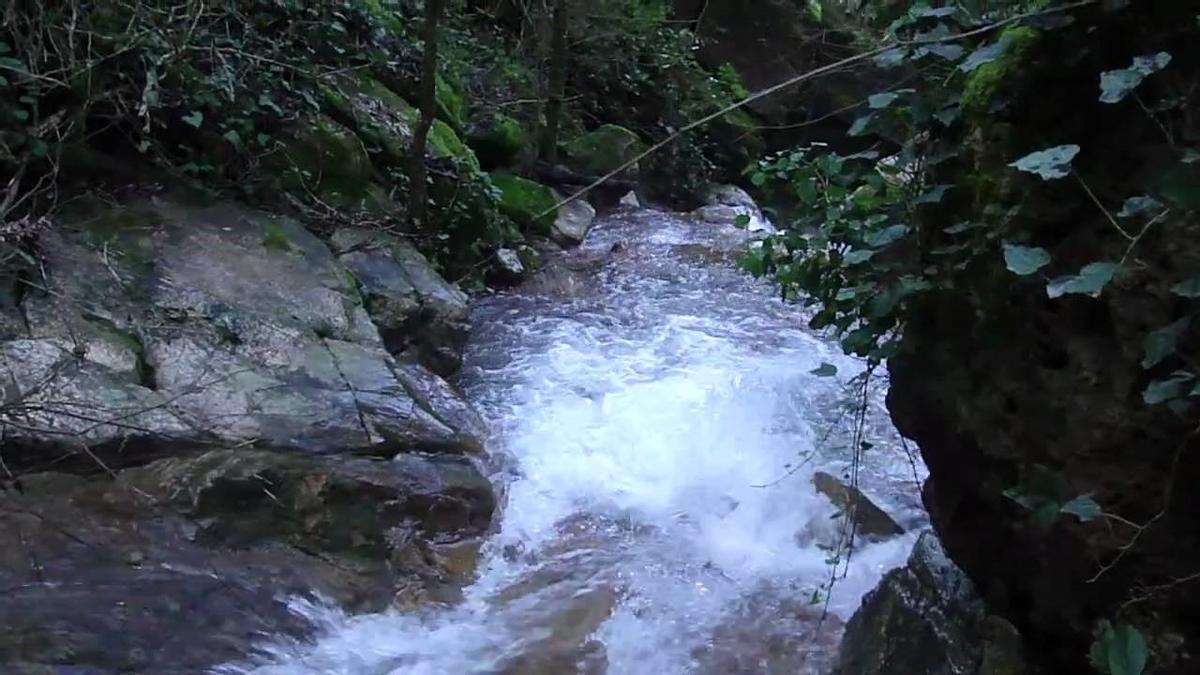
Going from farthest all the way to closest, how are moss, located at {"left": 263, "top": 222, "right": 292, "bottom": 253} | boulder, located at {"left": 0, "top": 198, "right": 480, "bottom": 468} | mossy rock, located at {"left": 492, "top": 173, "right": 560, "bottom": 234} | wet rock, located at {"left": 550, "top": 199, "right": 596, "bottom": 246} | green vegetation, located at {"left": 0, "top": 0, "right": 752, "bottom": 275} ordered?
wet rock, located at {"left": 550, "top": 199, "right": 596, "bottom": 246} → mossy rock, located at {"left": 492, "top": 173, "right": 560, "bottom": 234} → moss, located at {"left": 263, "top": 222, "right": 292, "bottom": 253} → green vegetation, located at {"left": 0, "top": 0, "right": 752, "bottom": 275} → boulder, located at {"left": 0, "top": 198, "right": 480, "bottom": 468}

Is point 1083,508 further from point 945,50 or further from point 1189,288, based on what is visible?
point 945,50

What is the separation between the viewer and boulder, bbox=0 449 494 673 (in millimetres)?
3344

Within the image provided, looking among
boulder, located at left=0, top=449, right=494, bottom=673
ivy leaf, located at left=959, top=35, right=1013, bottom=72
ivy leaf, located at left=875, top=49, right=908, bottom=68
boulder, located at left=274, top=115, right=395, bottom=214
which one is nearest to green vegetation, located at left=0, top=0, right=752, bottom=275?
boulder, located at left=274, top=115, right=395, bottom=214

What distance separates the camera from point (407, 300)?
19.9 feet

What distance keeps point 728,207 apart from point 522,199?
12.1 feet

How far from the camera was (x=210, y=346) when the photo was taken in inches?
185

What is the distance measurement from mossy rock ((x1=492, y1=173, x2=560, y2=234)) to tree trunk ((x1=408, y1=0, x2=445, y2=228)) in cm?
172

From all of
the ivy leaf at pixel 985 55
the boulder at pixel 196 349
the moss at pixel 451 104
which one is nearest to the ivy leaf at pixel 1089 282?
the ivy leaf at pixel 985 55

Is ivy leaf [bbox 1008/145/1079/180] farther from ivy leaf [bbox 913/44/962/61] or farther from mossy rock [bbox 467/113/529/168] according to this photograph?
mossy rock [bbox 467/113/529/168]

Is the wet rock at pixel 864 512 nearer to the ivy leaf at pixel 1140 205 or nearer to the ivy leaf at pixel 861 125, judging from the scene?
the ivy leaf at pixel 861 125

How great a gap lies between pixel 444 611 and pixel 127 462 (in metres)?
1.35

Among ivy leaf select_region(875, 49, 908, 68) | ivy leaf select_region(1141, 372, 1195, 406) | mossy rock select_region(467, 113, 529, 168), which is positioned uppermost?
ivy leaf select_region(875, 49, 908, 68)

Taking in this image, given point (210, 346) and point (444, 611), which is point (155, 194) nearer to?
point (210, 346)

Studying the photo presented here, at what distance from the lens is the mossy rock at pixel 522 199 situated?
8.99 meters
